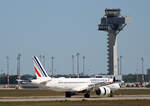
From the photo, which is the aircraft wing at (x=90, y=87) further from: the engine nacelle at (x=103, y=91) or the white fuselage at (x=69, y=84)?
the engine nacelle at (x=103, y=91)

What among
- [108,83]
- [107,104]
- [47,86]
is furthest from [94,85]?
[107,104]

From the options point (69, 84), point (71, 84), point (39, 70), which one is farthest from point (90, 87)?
point (39, 70)

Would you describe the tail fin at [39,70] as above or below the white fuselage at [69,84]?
above

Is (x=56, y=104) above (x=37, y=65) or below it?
below

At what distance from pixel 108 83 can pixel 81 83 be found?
190 inches

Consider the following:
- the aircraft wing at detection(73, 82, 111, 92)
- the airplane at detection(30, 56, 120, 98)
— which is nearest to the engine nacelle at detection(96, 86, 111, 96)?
the airplane at detection(30, 56, 120, 98)

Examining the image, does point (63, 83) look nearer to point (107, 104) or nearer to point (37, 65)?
point (37, 65)

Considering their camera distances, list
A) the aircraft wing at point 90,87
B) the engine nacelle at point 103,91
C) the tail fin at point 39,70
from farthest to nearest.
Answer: the engine nacelle at point 103,91 < the aircraft wing at point 90,87 < the tail fin at point 39,70

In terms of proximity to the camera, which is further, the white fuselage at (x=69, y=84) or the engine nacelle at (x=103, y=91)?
the engine nacelle at (x=103, y=91)

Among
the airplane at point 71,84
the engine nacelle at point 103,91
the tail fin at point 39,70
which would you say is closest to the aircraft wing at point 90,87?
the airplane at point 71,84

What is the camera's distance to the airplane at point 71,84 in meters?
86.9

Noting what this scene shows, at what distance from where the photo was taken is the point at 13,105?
64.9 m

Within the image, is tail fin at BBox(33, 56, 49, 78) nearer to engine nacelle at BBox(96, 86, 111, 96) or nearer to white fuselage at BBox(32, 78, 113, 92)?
white fuselage at BBox(32, 78, 113, 92)

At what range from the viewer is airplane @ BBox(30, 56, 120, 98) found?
3423 inches
